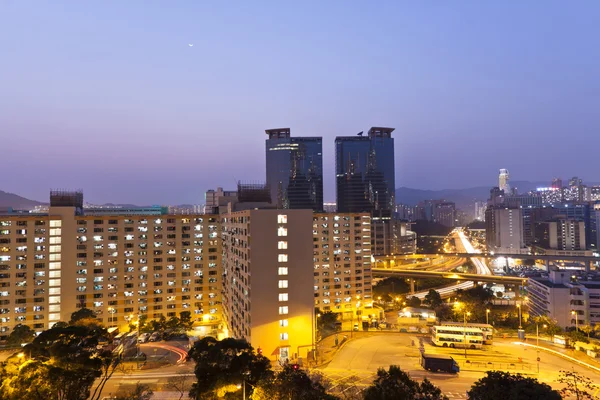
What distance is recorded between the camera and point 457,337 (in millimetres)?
24938

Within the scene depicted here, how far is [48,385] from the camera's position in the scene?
10.3 m

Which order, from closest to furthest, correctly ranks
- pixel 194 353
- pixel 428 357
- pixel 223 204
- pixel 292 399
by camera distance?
pixel 292 399, pixel 194 353, pixel 428 357, pixel 223 204

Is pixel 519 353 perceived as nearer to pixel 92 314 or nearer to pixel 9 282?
pixel 92 314

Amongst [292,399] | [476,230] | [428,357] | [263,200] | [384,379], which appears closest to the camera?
[384,379]

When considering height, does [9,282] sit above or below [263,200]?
below

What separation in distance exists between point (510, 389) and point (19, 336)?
102 ft

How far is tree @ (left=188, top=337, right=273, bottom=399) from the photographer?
11.6m

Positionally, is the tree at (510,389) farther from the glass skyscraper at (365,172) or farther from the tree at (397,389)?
the glass skyscraper at (365,172)

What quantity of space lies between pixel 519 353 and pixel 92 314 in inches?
1206

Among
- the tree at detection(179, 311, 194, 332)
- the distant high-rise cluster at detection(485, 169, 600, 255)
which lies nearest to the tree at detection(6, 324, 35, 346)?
the tree at detection(179, 311, 194, 332)

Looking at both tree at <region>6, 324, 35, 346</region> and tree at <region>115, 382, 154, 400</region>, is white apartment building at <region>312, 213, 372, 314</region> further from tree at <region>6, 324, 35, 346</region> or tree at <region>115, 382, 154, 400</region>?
tree at <region>115, 382, 154, 400</region>

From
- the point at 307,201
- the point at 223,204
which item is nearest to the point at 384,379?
the point at 223,204

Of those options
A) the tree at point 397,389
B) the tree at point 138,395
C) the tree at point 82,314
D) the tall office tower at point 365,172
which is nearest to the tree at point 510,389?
the tree at point 397,389

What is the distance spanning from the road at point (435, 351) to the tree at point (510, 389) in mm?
9418
